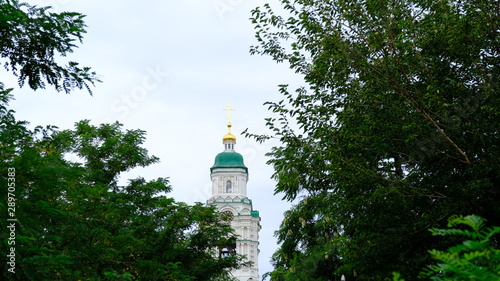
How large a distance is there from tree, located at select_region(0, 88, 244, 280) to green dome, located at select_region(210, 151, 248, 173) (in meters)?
59.2

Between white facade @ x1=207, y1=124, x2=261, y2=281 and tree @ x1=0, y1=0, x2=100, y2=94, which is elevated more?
white facade @ x1=207, y1=124, x2=261, y2=281

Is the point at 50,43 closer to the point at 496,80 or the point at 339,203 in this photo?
the point at 339,203

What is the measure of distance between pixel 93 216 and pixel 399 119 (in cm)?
954

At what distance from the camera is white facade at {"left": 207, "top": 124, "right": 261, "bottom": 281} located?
8319cm

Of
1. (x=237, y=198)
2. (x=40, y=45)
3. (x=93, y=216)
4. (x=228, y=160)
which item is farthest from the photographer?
(x=228, y=160)

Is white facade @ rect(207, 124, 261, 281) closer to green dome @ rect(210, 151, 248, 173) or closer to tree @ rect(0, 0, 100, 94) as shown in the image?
green dome @ rect(210, 151, 248, 173)

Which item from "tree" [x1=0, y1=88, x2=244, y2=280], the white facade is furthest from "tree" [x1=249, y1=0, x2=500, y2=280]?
the white facade

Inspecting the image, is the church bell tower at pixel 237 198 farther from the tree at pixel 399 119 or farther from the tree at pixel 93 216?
the tree at pixel 399 119

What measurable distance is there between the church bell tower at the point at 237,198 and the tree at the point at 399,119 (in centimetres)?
6859

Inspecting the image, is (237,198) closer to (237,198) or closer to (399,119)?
(237,198)

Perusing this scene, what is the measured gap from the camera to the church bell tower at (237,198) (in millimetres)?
83188

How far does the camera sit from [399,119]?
1303 cm

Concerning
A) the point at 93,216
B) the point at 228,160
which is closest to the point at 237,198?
the point at 228,160

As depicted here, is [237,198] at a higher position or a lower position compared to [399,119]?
higher
